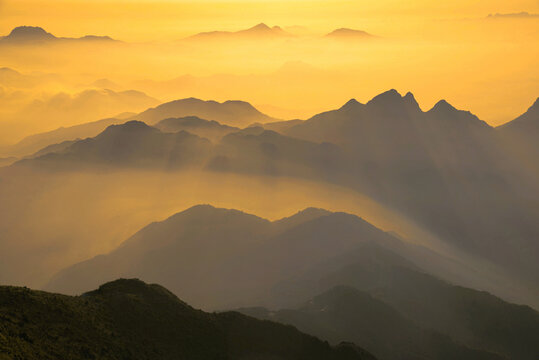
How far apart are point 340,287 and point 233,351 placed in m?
80.5

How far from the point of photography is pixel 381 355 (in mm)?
134000

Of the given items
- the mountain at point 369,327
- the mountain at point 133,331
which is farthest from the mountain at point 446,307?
the mountain at point 133,331

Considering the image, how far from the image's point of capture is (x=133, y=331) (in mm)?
81000

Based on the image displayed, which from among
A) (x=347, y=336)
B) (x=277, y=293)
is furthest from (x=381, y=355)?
(x=277, y=293)

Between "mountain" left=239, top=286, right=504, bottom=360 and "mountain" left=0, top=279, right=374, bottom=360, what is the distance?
142 feet

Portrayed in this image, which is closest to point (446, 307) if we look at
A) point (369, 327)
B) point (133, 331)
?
point (369, 327)

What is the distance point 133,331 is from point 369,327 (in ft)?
264

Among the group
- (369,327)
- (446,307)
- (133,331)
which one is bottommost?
(133,331)

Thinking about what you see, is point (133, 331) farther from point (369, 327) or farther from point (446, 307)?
point (446, 307)

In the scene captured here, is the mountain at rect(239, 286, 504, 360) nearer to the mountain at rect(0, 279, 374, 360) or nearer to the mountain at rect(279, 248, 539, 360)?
the mountain at rect(279, 248, 539, 360)

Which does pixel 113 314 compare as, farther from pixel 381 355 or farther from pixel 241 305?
pixel 241 305

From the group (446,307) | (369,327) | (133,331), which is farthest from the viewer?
(446,307)

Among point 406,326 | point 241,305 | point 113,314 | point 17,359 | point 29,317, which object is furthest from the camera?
point 241,305

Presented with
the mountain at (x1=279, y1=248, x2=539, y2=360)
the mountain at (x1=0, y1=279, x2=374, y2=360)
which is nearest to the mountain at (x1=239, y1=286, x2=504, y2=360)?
the mountain at (x1=279, y1=248, x2=539, y2=360)
